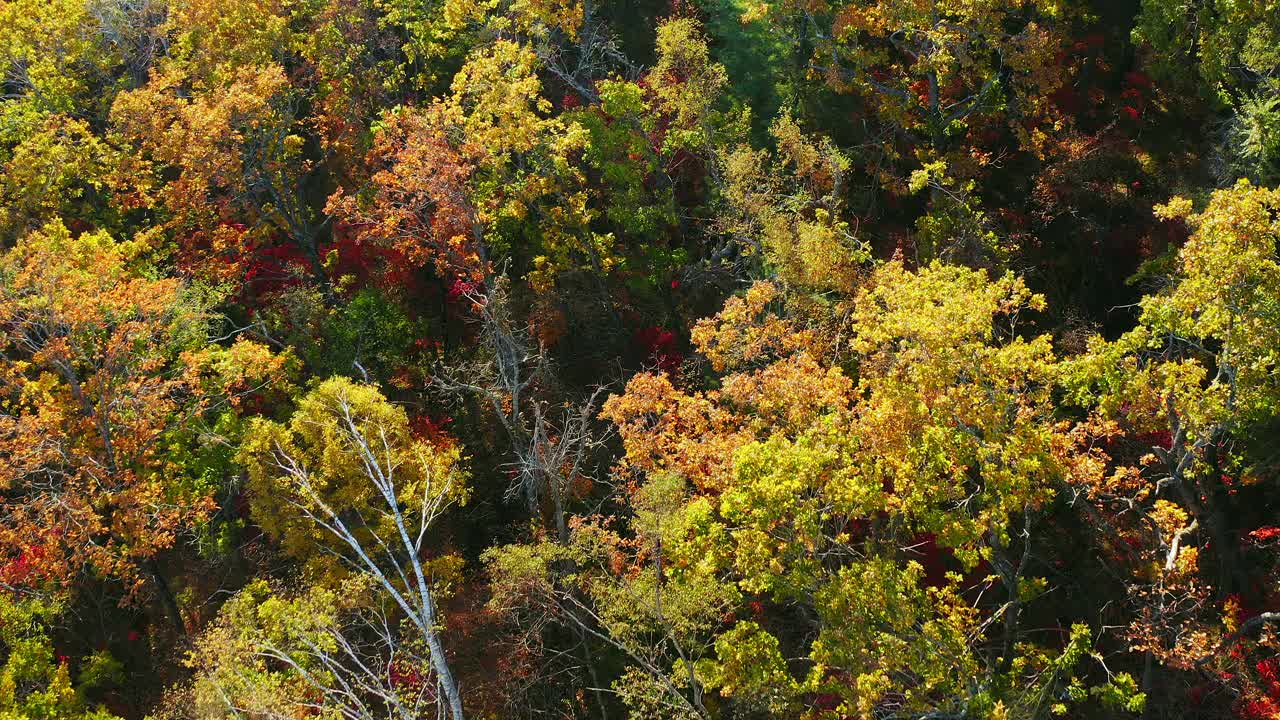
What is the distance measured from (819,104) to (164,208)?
2219 centimetres

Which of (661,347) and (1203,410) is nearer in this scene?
(1203,410)

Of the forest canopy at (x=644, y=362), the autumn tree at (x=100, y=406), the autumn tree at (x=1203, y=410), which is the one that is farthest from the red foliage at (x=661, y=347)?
the autumn tree at (x=1203, y=410)

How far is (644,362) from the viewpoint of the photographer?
105ft

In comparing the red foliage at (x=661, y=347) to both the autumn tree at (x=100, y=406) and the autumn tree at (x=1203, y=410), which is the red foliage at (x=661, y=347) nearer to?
the autumn tree at (x=100, y=406)

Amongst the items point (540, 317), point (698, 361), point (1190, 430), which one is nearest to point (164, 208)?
point (540, 317)

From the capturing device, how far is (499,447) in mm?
31062

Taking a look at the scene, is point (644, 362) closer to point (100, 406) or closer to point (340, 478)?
point (340, 478)

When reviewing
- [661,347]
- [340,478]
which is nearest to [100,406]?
[340,478]

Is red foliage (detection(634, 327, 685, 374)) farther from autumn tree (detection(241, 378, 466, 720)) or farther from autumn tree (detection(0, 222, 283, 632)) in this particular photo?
autumn tree (detection(0, 222, 283, 632))

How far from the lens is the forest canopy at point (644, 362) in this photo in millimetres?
19234

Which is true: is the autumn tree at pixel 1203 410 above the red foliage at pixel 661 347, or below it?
above

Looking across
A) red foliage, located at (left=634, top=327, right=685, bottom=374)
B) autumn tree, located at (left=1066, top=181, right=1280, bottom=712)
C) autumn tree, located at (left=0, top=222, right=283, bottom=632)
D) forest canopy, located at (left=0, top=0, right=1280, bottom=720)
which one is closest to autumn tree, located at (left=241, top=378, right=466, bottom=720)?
forest canopy, located at (left=0, top=0, right=1280, bottom=720)

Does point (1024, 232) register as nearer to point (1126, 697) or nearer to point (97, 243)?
point (1126, 697)

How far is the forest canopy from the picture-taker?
63.1ft
